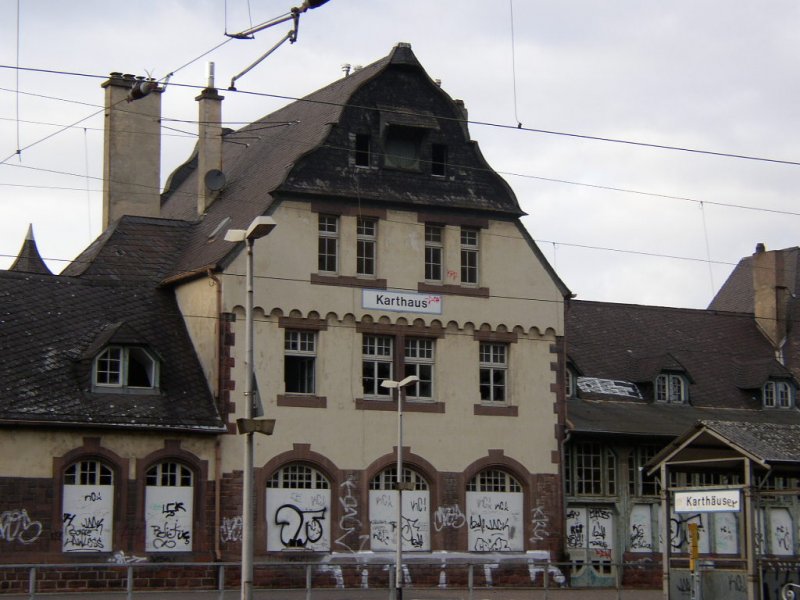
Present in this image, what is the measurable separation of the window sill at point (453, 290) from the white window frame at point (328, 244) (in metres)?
2.48

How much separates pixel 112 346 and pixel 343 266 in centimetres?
657

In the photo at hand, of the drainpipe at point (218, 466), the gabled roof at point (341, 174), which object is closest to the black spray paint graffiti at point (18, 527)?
the drainpipe at point (218, 466)

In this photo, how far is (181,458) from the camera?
3791cm

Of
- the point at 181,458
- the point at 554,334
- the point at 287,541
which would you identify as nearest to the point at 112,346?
the point at 181,458

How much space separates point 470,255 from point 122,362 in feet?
33.9

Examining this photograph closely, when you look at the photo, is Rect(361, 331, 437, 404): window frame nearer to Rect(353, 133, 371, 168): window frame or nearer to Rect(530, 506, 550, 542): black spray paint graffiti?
Rect(530, 506, 550, 542): black spray paint graffiti

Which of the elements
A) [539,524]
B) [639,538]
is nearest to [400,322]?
[539,524]

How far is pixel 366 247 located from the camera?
41.3 m

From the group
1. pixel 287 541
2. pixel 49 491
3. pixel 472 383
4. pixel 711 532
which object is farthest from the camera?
pixel 711 532

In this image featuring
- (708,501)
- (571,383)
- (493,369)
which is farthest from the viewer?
(571,383)

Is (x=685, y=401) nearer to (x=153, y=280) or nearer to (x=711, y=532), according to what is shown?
(x=711, y=532)

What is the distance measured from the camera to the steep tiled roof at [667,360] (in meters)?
45.9

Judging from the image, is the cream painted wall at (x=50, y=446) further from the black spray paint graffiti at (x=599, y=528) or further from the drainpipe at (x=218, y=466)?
the black spray paint graffiti at (x=599, y=528)

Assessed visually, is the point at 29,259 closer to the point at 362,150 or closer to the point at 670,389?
the point at 362,150
